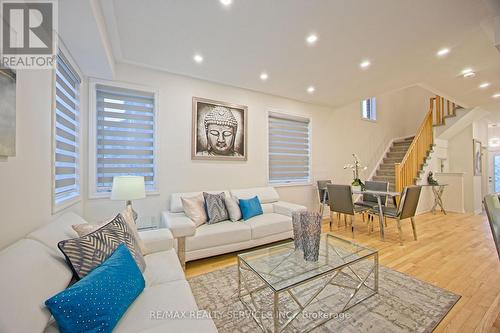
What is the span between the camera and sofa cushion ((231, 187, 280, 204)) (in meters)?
3.43

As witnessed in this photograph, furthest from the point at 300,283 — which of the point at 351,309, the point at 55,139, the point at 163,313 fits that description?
the point at 55,139

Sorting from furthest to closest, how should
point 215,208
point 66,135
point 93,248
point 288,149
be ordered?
point 288,149, point 215,208, point 66,135, point 93,248

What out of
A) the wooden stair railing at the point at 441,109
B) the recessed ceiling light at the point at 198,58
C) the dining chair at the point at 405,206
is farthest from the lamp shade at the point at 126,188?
the wooden stair railing at the point at 441,109

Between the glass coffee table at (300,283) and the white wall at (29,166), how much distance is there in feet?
5.11

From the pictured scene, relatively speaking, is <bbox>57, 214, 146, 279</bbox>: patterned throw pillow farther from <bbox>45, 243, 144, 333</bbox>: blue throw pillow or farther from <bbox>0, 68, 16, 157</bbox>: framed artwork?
<bbox>0, 68, 16, 157</bbox>: framed artwork

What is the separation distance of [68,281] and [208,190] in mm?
2396

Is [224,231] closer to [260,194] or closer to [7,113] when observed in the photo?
[260,194]

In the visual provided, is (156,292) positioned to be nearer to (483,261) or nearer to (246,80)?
(246,80)

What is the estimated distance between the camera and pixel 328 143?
16.6 ft

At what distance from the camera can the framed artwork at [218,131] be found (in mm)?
3408

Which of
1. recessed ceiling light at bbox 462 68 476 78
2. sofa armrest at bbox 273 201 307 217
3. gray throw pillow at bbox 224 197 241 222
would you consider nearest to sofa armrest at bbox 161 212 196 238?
gray throw pillow at bbox 224 197 241 222

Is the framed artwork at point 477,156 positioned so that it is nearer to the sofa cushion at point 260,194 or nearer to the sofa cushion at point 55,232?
the sofa cushion at point 260,194

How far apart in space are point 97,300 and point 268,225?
2.20 metres

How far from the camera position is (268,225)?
2924 mm
